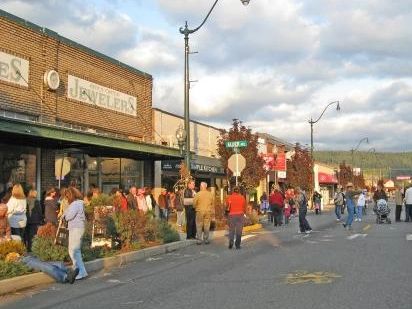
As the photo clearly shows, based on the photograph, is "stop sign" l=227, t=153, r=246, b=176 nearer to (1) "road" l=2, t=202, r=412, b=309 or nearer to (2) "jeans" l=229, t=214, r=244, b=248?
(2) "jeans" l=229, t=214, r=244, b=248

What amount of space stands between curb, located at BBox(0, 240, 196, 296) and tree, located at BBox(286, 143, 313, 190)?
102ft

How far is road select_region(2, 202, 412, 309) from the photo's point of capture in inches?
334

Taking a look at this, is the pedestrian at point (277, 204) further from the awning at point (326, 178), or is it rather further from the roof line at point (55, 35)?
the awning at point (326, 178)

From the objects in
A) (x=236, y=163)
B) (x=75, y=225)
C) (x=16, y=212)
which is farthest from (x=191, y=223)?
(x=75, y=225)

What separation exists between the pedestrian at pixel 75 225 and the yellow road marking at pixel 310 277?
378 cm

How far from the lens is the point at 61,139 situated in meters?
17.0

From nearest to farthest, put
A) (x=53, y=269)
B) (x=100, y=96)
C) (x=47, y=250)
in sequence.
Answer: (x=53, y=269), (x=47, y=250), (x=100, y=96)

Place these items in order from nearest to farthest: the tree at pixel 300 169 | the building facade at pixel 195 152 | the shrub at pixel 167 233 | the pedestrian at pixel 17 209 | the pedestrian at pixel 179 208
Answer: the pedestrian at pixel 17 209
the shrub at pixel 167 233
the pedestrian at pixel 179 208
the building facade at pixel 195 152
the tree at pixel 300 169

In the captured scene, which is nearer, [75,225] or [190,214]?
[75,225]

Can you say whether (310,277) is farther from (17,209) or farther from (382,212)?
(382,212)

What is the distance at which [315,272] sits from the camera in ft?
36.2

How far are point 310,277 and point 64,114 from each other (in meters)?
13.0

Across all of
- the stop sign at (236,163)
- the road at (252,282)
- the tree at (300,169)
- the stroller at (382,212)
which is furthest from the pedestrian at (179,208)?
the tree at (300,169)

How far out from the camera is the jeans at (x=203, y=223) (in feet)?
56.1
